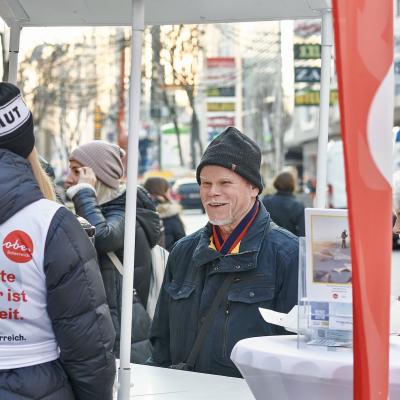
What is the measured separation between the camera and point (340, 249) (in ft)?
8.96

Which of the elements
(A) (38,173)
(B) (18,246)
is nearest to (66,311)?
(B) (18,246)

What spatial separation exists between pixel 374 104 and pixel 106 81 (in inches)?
2196

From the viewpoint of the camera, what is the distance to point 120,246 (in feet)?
17.6

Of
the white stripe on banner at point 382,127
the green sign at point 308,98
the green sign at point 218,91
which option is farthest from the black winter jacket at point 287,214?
the green sign at point 218,91

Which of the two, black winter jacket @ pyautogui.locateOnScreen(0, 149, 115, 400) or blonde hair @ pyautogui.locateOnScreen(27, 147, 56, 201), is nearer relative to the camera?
black winter jacket @ pyautogui.locateOnScreen(0, 149, 115, 400)

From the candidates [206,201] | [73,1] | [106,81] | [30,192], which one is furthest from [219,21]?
[106,81]

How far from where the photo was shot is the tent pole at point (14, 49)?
15.6 feet

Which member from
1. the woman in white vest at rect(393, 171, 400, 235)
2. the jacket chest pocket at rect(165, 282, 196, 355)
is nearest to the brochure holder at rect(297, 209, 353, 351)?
the jacket chest pocket at rect(165, 282, 196, 355)

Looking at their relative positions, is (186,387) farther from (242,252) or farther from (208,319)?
(242,252)

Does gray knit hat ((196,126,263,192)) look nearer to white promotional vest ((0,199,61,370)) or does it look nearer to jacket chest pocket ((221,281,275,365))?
jacket chest pocket ((221,281,275,365))

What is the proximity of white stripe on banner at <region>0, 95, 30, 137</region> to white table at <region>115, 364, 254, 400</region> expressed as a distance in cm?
107

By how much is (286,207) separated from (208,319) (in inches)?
283

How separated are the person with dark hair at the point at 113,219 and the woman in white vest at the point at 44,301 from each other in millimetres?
2314

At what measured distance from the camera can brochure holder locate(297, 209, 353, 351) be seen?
2695 mm
